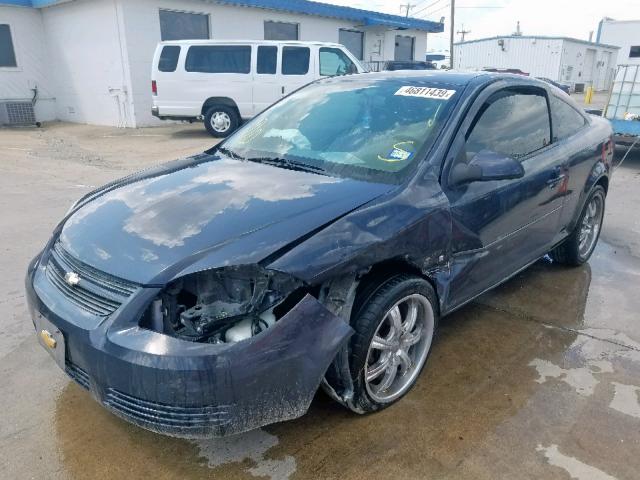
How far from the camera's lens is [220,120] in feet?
42.8

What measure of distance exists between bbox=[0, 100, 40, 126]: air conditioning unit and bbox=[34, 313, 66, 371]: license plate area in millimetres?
15994

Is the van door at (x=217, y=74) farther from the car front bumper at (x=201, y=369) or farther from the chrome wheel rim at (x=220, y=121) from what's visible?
the car front bumper at (x=201, y=369)

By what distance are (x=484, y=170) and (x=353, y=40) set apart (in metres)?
19.8

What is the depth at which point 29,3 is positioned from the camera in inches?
647

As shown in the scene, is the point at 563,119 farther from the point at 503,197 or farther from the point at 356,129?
the point at 356,129

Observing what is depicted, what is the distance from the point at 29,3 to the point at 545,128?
17878mm

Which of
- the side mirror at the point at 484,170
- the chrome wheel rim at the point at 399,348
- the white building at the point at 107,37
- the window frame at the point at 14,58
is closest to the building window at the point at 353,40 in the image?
the white building at the point at 107,37

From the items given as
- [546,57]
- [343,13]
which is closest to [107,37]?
[343,13]

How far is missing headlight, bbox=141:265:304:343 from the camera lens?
6.84 feet

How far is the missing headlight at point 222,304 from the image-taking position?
2086 millimetres

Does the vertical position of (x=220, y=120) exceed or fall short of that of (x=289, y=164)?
it falls short

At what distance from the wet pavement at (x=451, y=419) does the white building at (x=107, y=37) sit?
12247 millimetres

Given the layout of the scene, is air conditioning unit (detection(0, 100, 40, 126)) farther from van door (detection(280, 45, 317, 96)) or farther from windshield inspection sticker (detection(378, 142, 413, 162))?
windshield inspection sticker (detection(378, 142, 413, 162))

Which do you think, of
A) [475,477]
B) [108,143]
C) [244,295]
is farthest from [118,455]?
[108,143]
